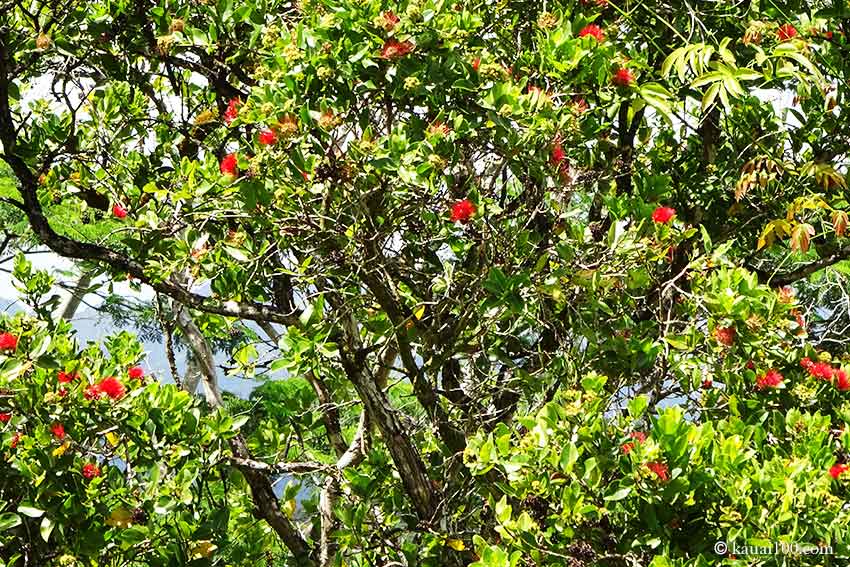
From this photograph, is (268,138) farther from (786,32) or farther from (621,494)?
(786,32)

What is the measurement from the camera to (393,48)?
2283 mm

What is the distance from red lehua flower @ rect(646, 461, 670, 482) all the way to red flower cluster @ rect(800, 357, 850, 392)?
0.84 metres

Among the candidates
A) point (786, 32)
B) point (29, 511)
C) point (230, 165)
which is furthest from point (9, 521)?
point (786, 32)

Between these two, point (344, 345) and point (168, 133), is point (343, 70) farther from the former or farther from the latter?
point (168, 133)

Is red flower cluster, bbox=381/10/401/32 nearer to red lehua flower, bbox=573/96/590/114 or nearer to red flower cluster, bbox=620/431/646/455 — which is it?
red lehua flower, bbox=573/96/590/114

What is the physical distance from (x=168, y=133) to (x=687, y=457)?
7.70 ft

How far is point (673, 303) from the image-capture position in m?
2.98

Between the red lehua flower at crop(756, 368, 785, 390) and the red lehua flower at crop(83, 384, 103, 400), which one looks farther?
the red lehua flower at crop(756, 368, 785, 390)

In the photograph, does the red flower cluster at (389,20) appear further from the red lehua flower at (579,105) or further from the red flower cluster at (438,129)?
the red lehua flower at (579,105)

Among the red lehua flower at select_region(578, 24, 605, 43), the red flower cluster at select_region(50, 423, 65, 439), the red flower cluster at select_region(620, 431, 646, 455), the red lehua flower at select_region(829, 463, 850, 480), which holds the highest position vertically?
the red lehua flower at select_region(578, 24, 605, 43)

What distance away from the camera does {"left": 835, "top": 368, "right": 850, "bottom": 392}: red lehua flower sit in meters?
2.62

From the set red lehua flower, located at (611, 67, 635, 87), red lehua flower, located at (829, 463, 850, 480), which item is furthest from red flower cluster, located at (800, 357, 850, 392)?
red lehua flower, located at (611, 67, 635, 87)

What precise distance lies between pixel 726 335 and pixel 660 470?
2.01 feet

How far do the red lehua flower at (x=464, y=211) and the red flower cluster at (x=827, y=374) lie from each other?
105 cm
